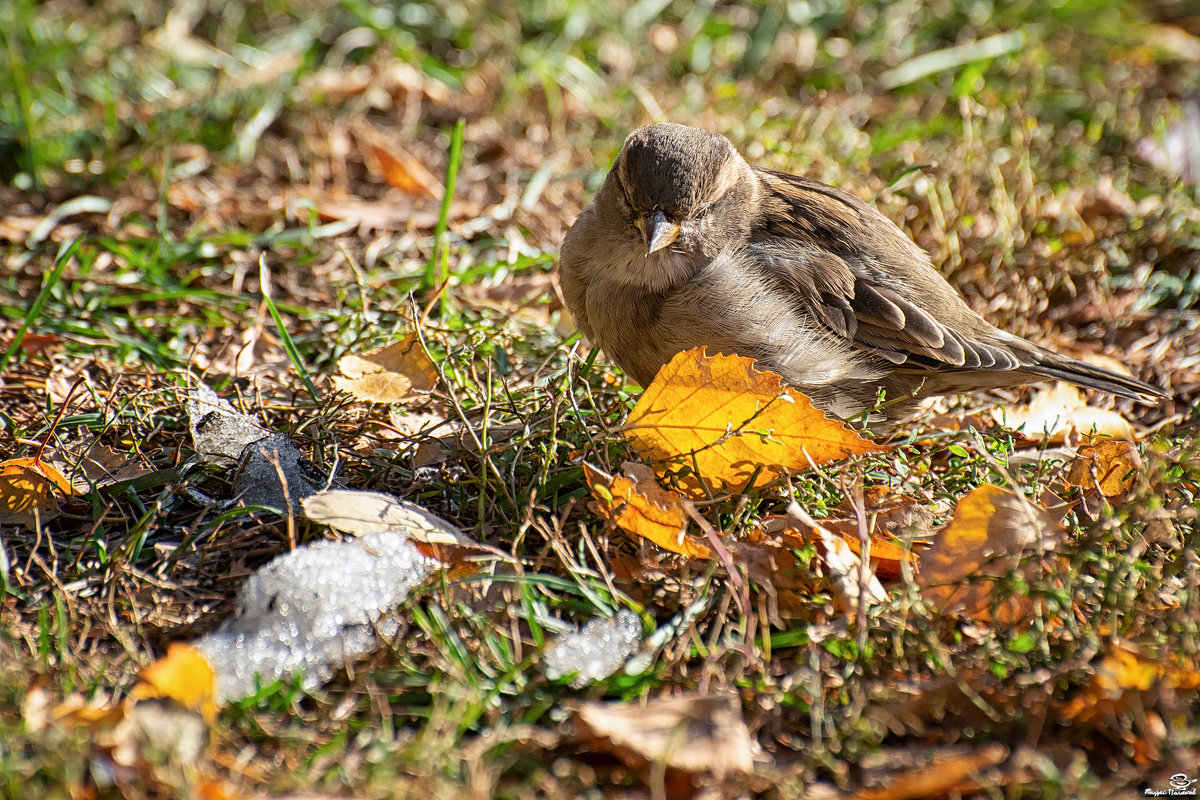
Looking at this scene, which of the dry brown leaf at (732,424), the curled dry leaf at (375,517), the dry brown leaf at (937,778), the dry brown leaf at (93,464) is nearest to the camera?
the dry brown leaf at (937,778)

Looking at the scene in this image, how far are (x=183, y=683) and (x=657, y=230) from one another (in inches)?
→ 73.9

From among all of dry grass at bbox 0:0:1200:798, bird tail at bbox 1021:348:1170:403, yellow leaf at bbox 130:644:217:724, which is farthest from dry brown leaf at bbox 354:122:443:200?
yellow leaf at bbox 130:644:217:724

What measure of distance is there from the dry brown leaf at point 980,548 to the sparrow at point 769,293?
2.37 ft

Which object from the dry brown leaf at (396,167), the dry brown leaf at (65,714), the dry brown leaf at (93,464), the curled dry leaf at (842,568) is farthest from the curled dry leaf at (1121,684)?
the dry brown leaf at (396,167)

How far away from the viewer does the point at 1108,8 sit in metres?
6.43

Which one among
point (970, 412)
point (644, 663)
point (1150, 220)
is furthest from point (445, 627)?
point (1150, 220)

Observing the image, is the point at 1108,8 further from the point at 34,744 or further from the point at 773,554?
the point at 34,744

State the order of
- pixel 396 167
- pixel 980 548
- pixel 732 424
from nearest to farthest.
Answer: pixel 980 548
pixel 732 424
pixel 396 167

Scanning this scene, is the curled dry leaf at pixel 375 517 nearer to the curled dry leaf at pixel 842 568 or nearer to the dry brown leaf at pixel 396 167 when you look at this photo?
the curled dry leaf at pixel 842 568

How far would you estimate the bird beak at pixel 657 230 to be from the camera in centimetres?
326

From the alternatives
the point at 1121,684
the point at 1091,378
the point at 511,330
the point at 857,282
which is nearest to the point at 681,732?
the point at 1121,684

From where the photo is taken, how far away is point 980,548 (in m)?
2.55

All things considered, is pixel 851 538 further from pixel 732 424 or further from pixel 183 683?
pixel 183 683

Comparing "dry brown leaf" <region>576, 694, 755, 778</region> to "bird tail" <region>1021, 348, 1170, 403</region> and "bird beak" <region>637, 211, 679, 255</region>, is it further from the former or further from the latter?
"bird tail" <region>1021, 348, 1170, 403</region>
